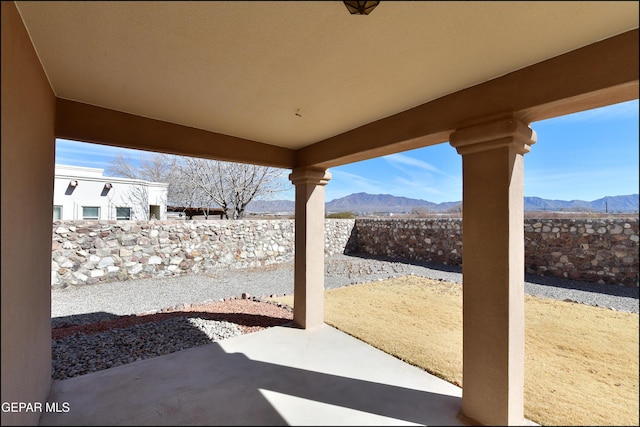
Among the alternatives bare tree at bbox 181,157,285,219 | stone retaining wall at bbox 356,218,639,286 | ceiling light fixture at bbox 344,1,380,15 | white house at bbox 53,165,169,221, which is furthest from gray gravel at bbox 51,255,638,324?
white house at bbox 53,165,169,221

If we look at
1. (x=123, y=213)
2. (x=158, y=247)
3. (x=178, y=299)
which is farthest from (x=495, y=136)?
(x=123, y=213)

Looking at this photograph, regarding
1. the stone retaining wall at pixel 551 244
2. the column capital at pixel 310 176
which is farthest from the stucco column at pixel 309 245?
the stone retaining wall at pixel 551 244

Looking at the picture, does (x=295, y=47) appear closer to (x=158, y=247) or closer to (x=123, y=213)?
(x=158, y=247)

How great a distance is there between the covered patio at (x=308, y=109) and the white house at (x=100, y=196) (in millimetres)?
11815

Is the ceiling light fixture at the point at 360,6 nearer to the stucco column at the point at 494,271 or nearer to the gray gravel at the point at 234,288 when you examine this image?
the stucco column at the point at 494,271

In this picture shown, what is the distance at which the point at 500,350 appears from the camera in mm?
1891

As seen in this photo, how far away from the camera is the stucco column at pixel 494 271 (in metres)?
1.88

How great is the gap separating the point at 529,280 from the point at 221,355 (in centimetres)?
641

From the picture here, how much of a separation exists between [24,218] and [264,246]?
8188mm

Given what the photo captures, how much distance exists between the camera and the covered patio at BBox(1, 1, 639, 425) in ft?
4.64

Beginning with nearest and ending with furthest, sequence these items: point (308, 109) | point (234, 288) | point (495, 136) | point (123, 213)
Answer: point (495, 136) → point (308, 109) → point (234, 288) → point (123, 213)

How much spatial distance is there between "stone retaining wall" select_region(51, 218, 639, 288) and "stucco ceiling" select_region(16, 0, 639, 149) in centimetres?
118

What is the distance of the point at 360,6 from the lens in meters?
1.30

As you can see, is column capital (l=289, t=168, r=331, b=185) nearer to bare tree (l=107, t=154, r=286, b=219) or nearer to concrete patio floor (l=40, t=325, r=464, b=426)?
concrete patio floor (l=40, t=325, r=464, b=426)
